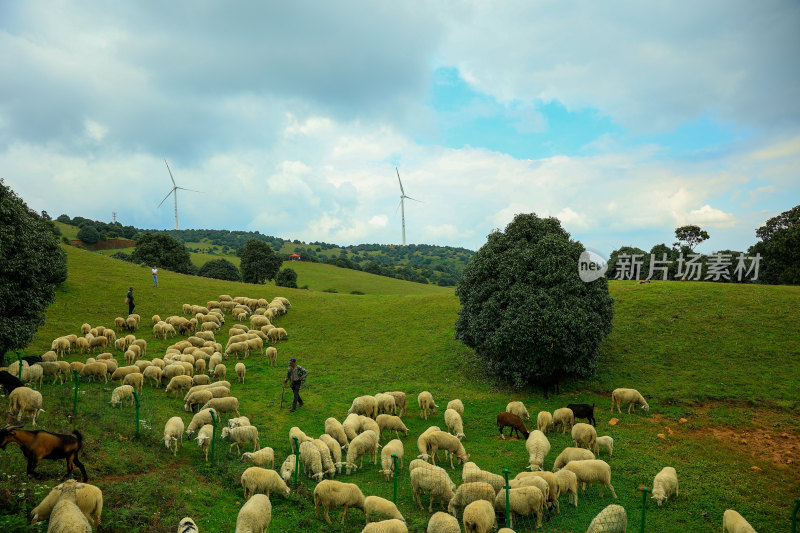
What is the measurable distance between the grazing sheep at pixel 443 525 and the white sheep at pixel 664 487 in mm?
6418

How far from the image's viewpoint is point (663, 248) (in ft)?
207

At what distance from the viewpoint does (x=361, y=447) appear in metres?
13.3

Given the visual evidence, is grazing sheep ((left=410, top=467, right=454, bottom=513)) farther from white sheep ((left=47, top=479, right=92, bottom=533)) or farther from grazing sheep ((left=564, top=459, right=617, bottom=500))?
white sheep ((left=47, top=479, right=92, bottom=533))

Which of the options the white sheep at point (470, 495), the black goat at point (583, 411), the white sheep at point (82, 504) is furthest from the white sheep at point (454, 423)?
the white sheep at point (82, 504)

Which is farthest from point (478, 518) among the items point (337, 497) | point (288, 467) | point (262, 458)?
point (262, 458)

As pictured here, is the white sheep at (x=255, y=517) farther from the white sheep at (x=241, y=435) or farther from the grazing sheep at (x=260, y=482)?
the white sheep at (x=241, y=435)

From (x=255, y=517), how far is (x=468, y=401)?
45.7ft

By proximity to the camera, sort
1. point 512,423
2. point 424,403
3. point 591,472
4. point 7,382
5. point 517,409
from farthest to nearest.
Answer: point 424,403 → point 517,409 → point 512,423 → point 7,382 → point 591,472

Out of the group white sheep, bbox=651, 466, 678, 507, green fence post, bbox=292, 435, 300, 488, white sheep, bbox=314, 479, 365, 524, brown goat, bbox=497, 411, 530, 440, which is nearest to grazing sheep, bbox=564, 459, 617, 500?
white sheep, bbox=651, 466, 678, 507

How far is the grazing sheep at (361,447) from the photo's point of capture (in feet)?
43.1

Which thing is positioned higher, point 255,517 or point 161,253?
point 161,253

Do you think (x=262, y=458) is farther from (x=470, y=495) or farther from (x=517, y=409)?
(x=517, y=409)

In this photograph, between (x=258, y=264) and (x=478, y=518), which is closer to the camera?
(x=478, y=518)

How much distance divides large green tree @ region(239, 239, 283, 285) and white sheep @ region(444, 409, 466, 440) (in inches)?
2116
